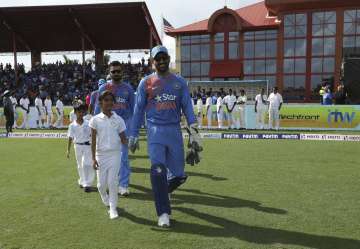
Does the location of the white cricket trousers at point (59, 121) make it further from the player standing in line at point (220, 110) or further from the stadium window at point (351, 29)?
the stadium window at point (351, 29)

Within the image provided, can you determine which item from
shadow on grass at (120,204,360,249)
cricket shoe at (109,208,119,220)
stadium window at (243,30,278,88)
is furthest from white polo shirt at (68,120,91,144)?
stadium window at (243,30,278,88)

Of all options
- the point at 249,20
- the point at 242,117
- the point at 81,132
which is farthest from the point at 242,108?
the point at 249,20

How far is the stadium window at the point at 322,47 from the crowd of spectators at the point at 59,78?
50.7 ft

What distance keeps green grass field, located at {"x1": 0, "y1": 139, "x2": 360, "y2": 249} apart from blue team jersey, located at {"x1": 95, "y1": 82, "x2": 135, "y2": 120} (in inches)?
56.2

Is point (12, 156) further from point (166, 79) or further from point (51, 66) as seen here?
point (51, 66)

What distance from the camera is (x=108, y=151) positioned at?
5.40m

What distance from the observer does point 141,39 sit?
34469 mm

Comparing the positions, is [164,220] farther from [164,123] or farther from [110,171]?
[164,123]

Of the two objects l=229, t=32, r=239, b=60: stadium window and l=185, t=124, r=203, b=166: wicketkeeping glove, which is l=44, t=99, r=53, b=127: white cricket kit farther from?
l=229, t=32, r=239, b=60: stadium window

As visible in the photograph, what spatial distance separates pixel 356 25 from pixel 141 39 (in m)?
18.9

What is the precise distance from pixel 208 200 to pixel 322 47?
34.2 meters

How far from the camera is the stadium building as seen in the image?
36062 mm

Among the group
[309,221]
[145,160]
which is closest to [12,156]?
[145,160]

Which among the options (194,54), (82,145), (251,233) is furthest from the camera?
(194,54)
